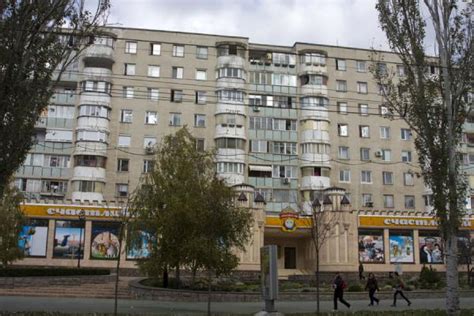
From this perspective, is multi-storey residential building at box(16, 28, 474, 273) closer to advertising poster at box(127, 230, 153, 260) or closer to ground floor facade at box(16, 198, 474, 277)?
ground floor facade at box(16, 198, 474, 277)

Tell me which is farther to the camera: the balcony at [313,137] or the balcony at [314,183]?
the balcony at [313,137]

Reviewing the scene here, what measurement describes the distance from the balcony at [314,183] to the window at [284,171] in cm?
104

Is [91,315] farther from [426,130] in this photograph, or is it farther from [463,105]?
[463,105]

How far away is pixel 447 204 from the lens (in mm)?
17516

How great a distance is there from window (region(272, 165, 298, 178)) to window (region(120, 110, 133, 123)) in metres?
14.7

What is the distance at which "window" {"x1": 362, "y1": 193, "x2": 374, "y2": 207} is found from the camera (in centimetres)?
5241

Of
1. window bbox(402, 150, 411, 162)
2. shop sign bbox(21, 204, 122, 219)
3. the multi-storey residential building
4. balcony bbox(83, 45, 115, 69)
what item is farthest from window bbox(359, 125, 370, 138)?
shop sign bbox(21, 204, 122, 219)

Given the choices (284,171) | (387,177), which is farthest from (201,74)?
(387,177)

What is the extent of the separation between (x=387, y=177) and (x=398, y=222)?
34.6ft

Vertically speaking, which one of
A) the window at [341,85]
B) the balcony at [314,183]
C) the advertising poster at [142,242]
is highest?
the window at [341,85]

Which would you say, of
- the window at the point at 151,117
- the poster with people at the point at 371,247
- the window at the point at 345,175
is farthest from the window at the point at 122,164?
the poster with people at the point at 371,247

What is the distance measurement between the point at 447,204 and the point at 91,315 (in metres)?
12.0

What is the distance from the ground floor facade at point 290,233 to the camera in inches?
1566

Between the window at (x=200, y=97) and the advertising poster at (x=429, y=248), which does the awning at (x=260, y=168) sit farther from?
the advertising poster at (x=429, y=248)
